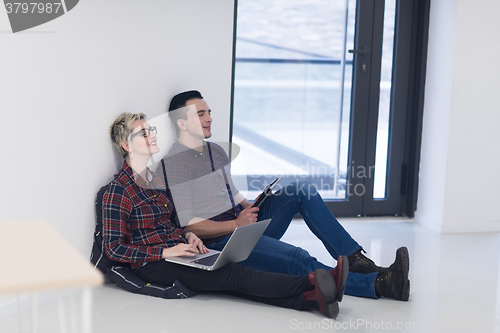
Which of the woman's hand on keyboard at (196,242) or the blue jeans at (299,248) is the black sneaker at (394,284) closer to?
the blue jeans at (299,248)

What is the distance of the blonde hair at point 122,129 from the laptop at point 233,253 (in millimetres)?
605

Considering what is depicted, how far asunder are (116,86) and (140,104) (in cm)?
20

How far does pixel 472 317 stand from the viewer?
227 cm

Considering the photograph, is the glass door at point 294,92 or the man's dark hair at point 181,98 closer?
the man's dark hair at point 181,98

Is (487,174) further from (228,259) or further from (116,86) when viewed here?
(116,86)

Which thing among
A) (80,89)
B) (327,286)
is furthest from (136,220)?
(327,286)

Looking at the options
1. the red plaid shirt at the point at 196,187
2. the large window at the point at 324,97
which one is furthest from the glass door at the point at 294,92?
the red plaid shirt at the point at 196,187

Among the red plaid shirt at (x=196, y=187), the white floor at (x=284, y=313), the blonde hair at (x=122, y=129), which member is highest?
the blonde hair at (x=122, y=129)

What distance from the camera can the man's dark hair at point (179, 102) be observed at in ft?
9.24

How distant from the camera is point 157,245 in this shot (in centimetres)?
239

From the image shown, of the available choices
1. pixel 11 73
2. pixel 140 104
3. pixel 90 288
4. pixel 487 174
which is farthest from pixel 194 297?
pixel 487 174

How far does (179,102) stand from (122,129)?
47cm

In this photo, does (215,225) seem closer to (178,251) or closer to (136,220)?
(178,251)

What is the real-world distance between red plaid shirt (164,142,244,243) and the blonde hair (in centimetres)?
26
